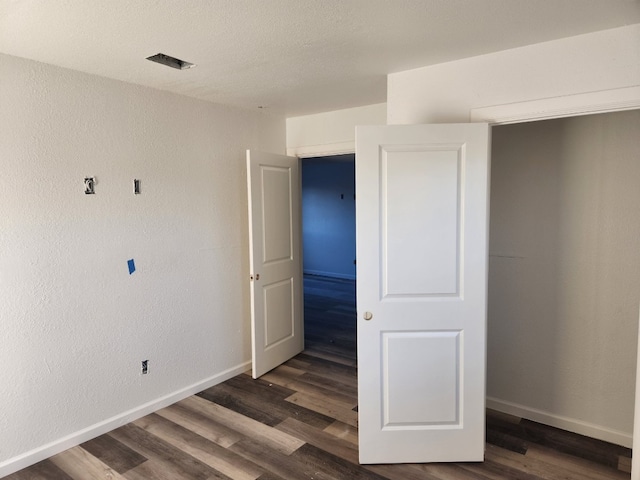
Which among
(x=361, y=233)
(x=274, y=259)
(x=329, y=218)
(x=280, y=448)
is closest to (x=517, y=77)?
(x=361, y=233)

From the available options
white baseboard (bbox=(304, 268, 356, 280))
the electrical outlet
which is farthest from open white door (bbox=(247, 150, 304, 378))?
white baseboard (bbox=(304, 268, 356, 280))

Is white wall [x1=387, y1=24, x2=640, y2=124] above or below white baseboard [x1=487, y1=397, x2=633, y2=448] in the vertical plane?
above

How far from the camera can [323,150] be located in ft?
13.2

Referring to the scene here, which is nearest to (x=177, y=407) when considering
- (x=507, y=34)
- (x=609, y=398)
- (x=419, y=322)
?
(x=419, y=322)

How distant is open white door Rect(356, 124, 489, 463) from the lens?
2387 mm

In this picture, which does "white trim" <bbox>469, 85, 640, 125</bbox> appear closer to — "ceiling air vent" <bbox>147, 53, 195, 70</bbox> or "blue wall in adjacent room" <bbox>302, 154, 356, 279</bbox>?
"ceiling air vent" <bbox>147, 53, 195, 70</bbox>

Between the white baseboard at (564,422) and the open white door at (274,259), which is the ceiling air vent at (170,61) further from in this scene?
the white baseboard at (564,422)

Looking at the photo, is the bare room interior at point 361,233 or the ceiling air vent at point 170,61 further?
the ceiling air vent at point 170,61

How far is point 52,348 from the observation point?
8.70 ft

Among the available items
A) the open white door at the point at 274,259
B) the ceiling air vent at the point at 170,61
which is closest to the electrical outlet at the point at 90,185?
the ceiling air vent at the point at 170,61

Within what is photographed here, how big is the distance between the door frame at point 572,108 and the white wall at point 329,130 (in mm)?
1231

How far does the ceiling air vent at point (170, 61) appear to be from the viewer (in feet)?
8.16

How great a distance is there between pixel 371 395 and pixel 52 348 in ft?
6.60

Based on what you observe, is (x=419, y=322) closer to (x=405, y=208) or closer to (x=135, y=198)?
(x=405, y=208)
